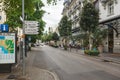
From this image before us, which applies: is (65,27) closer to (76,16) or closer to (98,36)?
(76,16)

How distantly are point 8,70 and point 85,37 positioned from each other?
104ft

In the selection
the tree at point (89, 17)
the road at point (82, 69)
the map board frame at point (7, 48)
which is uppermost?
the tree at point (89, 17)

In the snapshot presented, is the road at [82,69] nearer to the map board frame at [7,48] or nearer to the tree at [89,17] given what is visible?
the map board frame at [7,48]

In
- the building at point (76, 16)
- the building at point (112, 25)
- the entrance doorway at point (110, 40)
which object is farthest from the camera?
the building at point (76, 16)

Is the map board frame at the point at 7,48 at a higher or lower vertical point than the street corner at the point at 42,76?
higher

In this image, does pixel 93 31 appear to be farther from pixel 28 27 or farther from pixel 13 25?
pixel 28 27

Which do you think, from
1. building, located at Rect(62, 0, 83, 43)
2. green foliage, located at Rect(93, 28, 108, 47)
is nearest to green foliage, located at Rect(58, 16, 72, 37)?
building, located at Rect(62, 0, 83, 43)

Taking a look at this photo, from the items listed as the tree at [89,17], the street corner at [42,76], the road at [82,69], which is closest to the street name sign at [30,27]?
the street corner at [42,76]

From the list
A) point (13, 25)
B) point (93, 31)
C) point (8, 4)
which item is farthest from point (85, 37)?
point (8, 4)

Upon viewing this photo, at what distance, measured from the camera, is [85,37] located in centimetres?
4531

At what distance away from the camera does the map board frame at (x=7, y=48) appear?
1417cm

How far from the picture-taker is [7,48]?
14.3m

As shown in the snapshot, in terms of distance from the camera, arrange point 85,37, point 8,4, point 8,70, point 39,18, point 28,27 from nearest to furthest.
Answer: point 28,27 < point 8,70 < point 8,4 < point 85,37 < point 39,18

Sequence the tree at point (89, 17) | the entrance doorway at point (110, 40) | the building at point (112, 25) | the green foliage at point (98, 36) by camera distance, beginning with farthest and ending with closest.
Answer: the green foliage at point (98, 36) < the entrance doorway at point (110, 40) < the tree at point (89, 17) < the building at point (112, 25)
